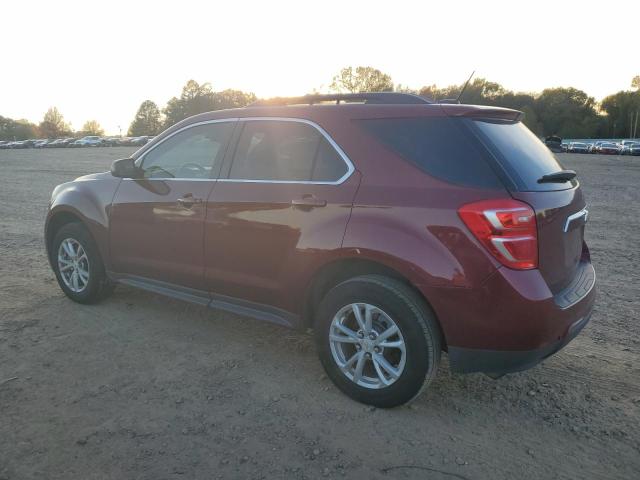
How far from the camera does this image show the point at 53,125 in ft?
415

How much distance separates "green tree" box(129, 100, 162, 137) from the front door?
120 m

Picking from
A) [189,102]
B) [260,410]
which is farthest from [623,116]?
[260,410]

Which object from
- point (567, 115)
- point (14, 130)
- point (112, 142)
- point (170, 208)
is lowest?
point (112, 142)

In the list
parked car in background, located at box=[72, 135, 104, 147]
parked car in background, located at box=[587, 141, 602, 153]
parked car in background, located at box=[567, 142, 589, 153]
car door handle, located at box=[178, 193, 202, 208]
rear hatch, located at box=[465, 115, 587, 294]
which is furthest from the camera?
parked car in background, located at box=[72, 135, 104, 147]

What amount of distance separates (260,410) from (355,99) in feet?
7.05

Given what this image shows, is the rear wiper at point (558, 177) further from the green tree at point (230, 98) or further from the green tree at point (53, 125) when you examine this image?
the green tree at point (53, 125)

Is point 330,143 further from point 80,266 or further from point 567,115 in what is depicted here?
point 567,115

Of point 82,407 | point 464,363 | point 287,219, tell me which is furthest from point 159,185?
point 464,363

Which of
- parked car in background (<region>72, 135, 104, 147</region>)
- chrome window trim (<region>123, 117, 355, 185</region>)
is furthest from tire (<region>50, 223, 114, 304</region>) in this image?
parked car in background (<region>72, 135, 104, 147</region>)

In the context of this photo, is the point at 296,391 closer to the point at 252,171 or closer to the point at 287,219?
the point at 287,219

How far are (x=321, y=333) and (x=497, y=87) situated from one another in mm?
97833

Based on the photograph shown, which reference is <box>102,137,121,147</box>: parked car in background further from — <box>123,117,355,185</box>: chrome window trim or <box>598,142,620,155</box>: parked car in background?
<box>123,117,355,185</box>: chrome window trim

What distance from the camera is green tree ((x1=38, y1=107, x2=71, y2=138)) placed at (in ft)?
414

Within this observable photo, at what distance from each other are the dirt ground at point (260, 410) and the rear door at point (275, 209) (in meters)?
0.62
